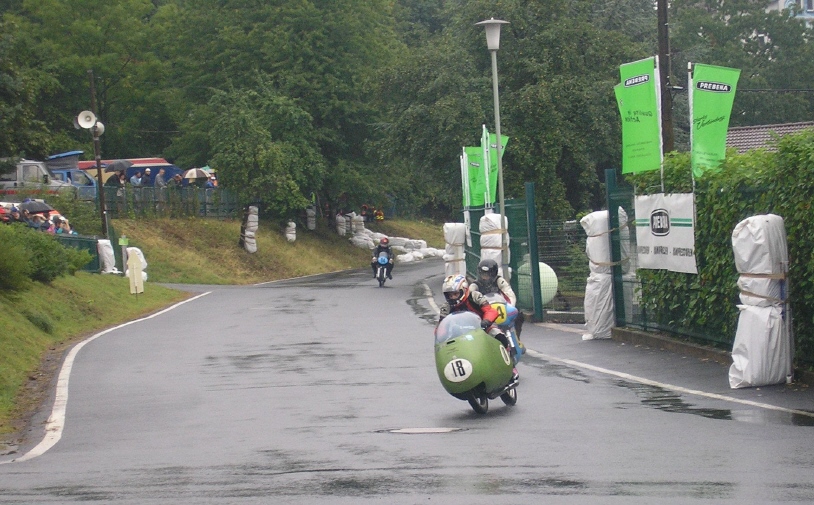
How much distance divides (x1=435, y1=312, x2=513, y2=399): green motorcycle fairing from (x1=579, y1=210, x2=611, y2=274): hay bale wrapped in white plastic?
7.07 metres

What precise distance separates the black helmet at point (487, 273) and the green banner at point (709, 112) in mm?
3037

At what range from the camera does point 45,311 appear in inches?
944

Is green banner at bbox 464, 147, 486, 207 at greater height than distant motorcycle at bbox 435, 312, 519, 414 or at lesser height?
greater

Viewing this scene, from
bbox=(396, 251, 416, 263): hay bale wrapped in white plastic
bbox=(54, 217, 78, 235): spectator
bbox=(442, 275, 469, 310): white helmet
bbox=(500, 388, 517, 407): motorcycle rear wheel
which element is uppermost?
bbox=(54, 217, 78, 235): spectator

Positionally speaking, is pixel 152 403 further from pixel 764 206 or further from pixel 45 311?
pixel 45 311

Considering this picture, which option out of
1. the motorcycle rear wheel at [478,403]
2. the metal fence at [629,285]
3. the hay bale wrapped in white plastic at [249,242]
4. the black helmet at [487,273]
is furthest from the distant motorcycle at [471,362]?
the hay bale wrapped in white plastic at [249,242]

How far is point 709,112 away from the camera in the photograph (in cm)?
1434

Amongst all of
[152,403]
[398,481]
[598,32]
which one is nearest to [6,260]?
[152,403]

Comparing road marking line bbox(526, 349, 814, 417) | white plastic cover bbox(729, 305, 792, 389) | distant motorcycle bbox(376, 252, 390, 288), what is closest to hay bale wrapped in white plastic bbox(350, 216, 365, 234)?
distant motorcycle bbox(376, 252, 390, 288)

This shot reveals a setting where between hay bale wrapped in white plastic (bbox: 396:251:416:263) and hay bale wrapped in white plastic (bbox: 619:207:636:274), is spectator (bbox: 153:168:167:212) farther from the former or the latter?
hay bale wrapped in white plastic (bbox: 619:207:636:274)

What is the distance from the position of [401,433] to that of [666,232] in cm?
681

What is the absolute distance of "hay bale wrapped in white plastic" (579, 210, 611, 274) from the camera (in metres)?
18.3

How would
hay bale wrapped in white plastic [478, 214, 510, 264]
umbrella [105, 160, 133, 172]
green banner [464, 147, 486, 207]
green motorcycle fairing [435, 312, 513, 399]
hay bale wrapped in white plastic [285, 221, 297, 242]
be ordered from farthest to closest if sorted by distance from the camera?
1. hay bale wrapped in white plastic [285, 221, 297, 242]
2. umbrella [105, 160, 133, 172]
3. green banner [464, 147, 486, 207]
4. hay bale wrapped in white plastic [478, 214, 510, 264]
5. green motorcycle fairing [435, 312, 513, 399]

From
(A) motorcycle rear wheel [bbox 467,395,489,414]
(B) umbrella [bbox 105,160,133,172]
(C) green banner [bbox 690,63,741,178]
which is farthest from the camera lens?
(B) umbrella [bbox 105,160,133,172]
